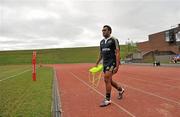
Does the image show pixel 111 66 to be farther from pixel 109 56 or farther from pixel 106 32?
pixel 106 32

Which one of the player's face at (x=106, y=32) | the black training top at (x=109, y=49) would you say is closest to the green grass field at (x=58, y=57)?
the black training top at (x=109, y=49)

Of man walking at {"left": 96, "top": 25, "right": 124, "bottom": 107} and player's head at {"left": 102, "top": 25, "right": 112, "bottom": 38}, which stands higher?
player's head at {"left": 102, "top": 25, "right": 112, "bottom": 38}

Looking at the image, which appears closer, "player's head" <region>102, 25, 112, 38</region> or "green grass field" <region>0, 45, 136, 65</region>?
"player's head" <region>102, 25, 112, 38</region>

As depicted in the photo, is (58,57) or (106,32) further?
(58,57)

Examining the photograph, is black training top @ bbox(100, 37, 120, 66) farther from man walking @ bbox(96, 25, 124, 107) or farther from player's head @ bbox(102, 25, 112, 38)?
player's head @ bbox(102, 25, 112, 38)

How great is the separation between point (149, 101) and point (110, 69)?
4.98 feet

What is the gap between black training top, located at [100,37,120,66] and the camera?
7.79 metres

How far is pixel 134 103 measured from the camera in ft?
26.0

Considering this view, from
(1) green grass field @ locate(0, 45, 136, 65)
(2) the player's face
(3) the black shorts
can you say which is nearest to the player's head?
(2) the player's face

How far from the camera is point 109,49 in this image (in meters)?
7.83

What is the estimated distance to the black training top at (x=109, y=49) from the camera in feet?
25.5

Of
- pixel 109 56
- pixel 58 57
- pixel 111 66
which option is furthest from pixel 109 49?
pixel 58 57

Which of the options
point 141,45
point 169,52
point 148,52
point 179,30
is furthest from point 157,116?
point 141,45

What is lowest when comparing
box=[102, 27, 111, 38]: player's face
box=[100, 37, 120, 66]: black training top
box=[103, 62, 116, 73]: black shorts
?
box=[103, 62, 116, 73]: black shorts
